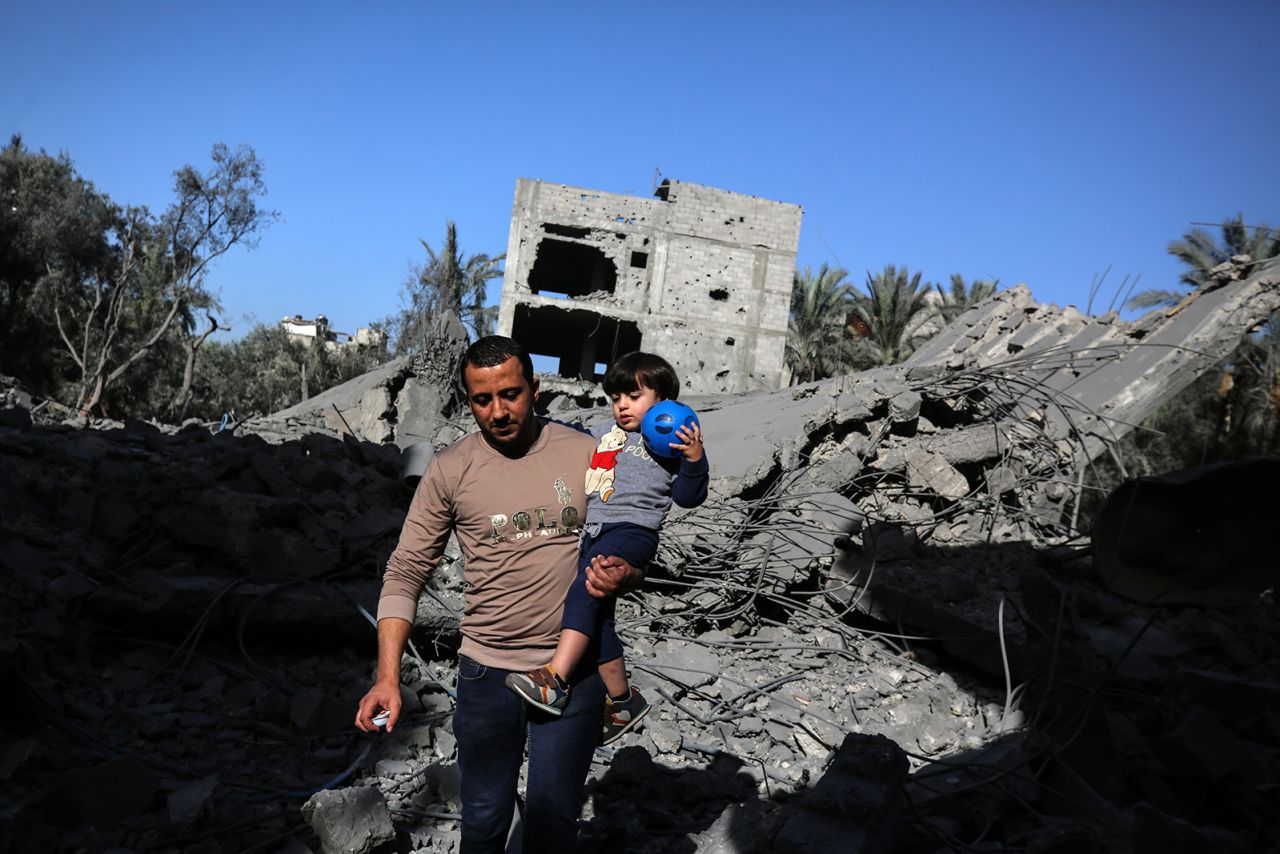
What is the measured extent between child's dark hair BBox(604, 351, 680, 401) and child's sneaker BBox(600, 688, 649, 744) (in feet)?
3.15

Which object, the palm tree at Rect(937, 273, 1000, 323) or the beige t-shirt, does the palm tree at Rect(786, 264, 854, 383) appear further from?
the beige t-shirt

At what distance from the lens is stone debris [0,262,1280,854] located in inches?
128

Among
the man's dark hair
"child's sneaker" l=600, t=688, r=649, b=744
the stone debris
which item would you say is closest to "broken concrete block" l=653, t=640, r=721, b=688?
the stone debris

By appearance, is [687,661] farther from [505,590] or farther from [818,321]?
[818,321]

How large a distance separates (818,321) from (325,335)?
24556 millimetres

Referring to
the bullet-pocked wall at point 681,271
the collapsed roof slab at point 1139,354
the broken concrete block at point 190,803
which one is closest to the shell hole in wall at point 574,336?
the bullet-pocked wall at point 681,271

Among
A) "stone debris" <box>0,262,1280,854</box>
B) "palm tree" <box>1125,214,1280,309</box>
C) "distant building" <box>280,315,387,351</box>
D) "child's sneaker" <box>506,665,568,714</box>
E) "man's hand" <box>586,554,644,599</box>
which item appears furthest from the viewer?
"distant building" <box>280,315,387,351</box>

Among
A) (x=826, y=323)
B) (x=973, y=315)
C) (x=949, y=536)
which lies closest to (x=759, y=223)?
(x=826, y=323)

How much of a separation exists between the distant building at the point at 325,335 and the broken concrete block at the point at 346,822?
33467mm

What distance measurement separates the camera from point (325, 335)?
42.4m

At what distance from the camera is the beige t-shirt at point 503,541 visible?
231 cm

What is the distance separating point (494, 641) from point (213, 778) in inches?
73.8

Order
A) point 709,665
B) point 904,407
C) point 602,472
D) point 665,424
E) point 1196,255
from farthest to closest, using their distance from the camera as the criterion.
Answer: point 1196,255 → point 904,407 → point 709,665 → point 665,424 → point 602,472

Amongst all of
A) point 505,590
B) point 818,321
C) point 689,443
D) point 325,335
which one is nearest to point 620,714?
point 505,590
